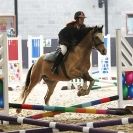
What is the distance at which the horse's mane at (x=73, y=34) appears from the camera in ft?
24.9

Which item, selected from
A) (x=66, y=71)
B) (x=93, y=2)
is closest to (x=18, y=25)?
(x=93, y=2)

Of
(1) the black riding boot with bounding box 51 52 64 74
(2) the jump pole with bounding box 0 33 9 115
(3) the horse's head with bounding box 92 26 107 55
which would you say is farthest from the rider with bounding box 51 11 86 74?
A: (2) the jump pole with bounding box 0 33 9 115

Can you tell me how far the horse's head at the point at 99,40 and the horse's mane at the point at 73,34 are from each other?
17 cm

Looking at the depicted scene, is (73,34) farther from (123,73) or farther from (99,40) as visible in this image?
(123,73)

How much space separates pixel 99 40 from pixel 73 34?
45 cm

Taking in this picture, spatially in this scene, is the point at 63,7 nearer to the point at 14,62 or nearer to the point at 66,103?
the point at 14,62

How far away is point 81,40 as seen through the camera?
779cm

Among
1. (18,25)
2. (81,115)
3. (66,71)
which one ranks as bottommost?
(81,115)

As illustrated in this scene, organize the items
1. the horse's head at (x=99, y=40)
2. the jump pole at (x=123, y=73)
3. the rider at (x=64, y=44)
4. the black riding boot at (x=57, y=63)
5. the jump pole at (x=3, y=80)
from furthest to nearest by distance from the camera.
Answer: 1. the black riding boot at (x=57, y=63)
2. the jump pole at (x=123, y=73)
3. the rider at (x=64, y=44)
4. the horse's head at (x=99, y=40)
5. the jump pole at (x=3, y=80)

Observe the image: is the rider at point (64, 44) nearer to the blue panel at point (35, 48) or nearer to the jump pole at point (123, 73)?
the jump pole at point (123, 73)

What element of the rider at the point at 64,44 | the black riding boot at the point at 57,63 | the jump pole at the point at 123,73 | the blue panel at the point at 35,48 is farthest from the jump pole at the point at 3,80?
the blue panel at the point at 35,48

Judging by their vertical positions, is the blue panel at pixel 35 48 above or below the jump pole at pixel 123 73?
above

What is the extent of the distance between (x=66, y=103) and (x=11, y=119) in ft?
14.8

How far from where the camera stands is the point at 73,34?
7.68 metres
